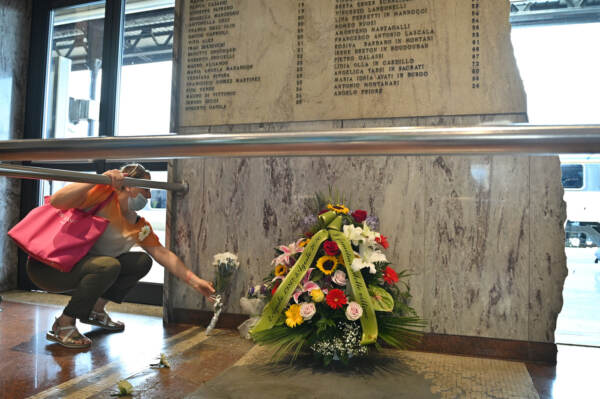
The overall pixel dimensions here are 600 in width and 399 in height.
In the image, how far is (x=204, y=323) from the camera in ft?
9.73

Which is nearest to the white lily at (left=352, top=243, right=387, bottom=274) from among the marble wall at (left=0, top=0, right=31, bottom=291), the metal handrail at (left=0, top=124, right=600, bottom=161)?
the metal handrail at (left=0, top=124, right=600, bottom=161)

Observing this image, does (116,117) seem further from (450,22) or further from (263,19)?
(450,22)

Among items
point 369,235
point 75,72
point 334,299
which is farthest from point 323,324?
point 75,72

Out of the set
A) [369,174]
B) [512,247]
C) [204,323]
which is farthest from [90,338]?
[512,247]

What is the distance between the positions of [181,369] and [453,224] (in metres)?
1.58

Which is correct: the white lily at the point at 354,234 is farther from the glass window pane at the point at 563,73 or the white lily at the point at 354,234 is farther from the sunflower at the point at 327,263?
the glass window pane at the point at 563,73

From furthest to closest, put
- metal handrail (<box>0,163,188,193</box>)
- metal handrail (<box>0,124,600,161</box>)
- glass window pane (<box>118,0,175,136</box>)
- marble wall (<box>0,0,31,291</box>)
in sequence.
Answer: marble wall (<box>0,0,31,291</box>), glass window pane (<box>118,0,175,136</box>), metal handrail (<box>0,163,188,193</box>), metal handrail (<box>0,124,600,161</box>)

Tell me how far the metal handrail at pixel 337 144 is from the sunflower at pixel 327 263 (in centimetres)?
160

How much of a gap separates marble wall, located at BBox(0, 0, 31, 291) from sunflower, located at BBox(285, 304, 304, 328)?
299 centimetres

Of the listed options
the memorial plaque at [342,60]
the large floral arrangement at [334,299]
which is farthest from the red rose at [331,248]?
the memorial plaque at [342,60]

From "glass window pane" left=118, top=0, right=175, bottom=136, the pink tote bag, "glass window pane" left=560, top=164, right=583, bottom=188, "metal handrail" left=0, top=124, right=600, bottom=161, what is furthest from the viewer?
"glass window pane" left=118, top=0, right=175, bottom=136

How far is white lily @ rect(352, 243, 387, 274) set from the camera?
2129mm

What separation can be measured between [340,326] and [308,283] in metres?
0.24

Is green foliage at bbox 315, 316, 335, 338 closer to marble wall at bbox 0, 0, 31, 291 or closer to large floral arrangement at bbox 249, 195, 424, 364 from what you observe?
large floral arrangement at bbox 249, 195, 424, 364
